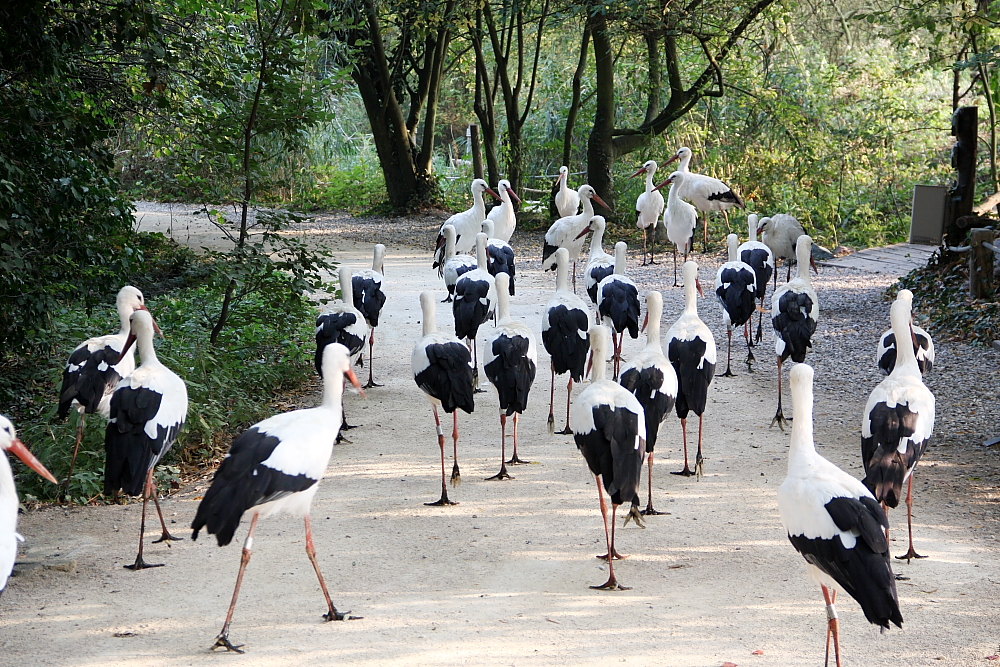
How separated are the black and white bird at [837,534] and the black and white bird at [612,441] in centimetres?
100

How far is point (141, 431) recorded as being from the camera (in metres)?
5.52

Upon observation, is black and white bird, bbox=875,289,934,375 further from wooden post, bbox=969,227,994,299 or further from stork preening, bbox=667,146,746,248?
stork preening, bbox=667,146,746,248

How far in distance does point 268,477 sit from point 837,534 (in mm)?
2656

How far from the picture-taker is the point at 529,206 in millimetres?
20266

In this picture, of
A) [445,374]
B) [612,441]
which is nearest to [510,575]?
[612,441]

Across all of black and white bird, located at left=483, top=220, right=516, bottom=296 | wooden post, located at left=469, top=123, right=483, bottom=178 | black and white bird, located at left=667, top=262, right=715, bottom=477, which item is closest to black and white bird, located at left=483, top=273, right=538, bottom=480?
A: black and white bird, located at left=667, top=262, right=715, bottom=477

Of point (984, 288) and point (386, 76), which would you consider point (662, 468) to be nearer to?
point (984, 288)

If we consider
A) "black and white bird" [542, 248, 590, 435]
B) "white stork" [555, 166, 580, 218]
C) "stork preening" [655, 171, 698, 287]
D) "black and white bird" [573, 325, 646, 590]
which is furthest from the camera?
"white stork" [555, 166, 580, 218]

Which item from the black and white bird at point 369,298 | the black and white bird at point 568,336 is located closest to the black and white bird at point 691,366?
the black and white bird at point 568,336

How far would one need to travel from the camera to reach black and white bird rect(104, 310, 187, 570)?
544cm

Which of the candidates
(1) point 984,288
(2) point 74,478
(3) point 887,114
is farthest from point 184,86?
(3) point 887,114

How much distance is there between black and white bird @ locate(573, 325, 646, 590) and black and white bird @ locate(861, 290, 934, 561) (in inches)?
50.3

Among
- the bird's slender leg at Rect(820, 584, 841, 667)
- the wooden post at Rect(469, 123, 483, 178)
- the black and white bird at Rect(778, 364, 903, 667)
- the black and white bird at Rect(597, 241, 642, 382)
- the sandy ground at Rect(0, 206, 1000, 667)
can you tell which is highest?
the wooden post at Rect(469, 123, 483, 178)

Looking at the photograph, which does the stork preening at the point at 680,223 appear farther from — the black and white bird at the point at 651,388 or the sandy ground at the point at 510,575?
the black and white bird at the point at 651,388
